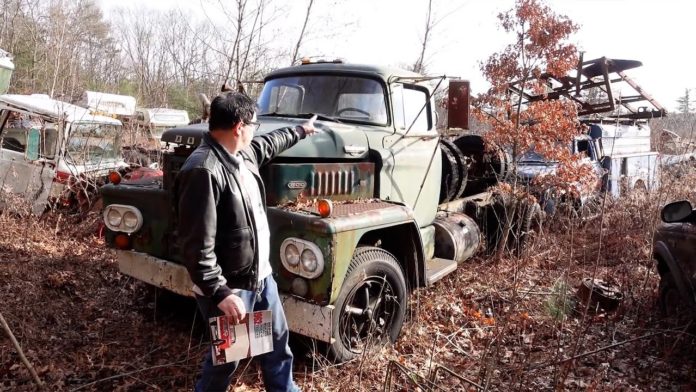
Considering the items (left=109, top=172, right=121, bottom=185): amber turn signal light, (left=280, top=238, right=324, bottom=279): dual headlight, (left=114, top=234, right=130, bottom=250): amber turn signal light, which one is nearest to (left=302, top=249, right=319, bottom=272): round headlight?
(left=280, top=238, right=324, bottom=279): dual headlight

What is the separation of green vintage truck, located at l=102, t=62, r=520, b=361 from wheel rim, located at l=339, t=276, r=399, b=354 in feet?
0.03

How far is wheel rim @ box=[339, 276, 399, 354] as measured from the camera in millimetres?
3748

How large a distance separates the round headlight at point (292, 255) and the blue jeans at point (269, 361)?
0.53 m

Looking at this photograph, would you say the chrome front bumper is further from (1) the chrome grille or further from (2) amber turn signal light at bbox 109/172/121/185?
(1) the chrome grille

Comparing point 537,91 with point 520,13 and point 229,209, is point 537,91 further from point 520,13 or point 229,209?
point 229,209

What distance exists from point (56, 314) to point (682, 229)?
Result: 5407 mm

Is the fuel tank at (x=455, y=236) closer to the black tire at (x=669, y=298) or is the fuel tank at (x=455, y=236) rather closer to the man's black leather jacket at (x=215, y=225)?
the black tire at (x=669, y=298)

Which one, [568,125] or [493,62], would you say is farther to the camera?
[493,62]

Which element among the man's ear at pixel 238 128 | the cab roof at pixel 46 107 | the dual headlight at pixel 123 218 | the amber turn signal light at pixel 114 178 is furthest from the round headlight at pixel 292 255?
the cab roof at pixel 46 107

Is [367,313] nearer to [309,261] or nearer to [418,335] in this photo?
[418,335]

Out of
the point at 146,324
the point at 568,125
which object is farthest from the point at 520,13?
the point at 146,324

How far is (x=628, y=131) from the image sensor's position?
12.5 meters

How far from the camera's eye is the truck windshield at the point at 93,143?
831cm

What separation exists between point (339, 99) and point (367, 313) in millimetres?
1995
